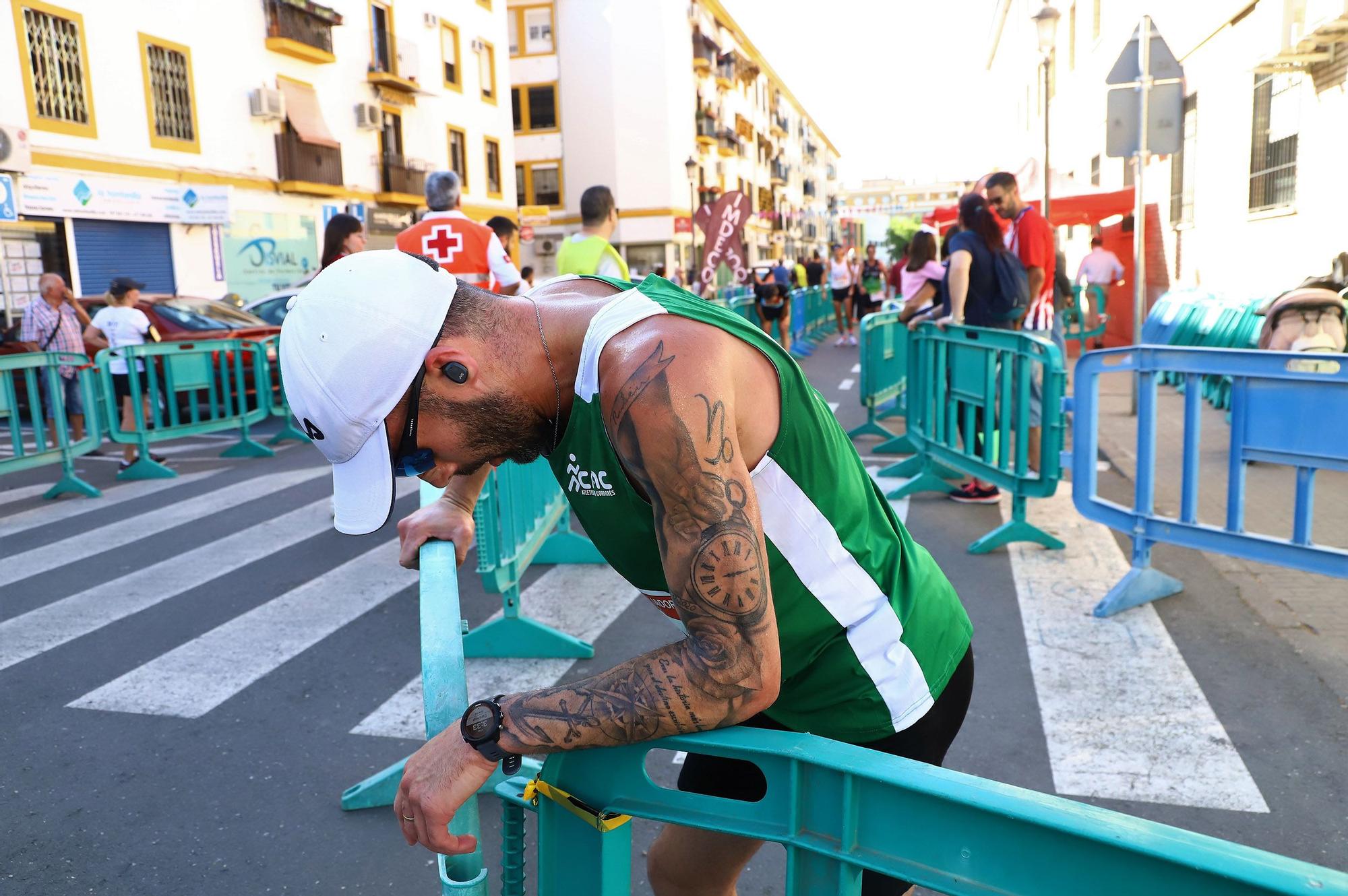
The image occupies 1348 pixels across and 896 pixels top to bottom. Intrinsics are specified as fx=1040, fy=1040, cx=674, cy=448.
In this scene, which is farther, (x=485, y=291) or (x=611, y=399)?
(x=485, y=291)

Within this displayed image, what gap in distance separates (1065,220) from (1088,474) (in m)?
14.8

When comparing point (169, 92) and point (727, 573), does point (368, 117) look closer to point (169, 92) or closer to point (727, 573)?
point (169, 92)

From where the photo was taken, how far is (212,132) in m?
21.8

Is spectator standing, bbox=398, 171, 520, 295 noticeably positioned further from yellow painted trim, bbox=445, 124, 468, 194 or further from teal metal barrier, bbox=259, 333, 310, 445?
yellow painted trim, bbox=445, 124, 468, 194

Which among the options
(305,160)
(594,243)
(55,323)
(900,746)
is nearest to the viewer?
(900,746)

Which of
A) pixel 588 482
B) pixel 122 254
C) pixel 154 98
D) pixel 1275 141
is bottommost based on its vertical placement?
pixel 588 482

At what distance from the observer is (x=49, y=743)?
3.96 m

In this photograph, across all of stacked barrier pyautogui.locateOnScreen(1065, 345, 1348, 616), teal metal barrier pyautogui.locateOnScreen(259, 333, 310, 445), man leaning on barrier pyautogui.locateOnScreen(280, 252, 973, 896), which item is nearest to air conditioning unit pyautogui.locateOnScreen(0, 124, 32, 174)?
teal metal barrier pyautogui.locateOnScreen(259, 333, 310, 445)

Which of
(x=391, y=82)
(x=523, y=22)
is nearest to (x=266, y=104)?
(x=391, y=82)

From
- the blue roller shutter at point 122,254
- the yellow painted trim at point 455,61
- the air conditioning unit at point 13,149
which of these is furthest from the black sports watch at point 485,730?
the yellow painted trim at point 455,61

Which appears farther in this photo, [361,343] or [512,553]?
[512,553]

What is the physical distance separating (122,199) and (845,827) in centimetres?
2132

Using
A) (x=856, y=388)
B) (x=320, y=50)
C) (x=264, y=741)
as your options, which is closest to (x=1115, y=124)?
(x=856, y=388)

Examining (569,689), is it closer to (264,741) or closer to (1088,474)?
(264,741)
